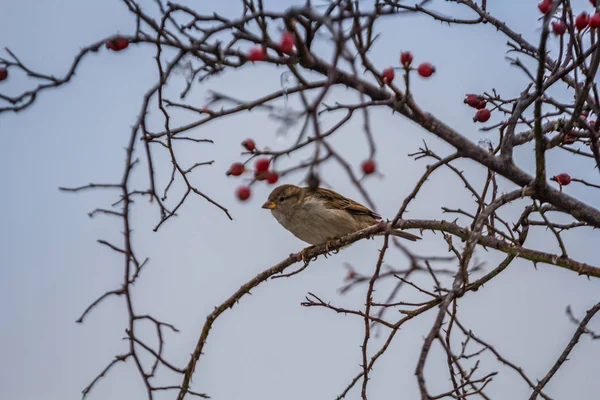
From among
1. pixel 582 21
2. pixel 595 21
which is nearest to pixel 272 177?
pixel 595 21

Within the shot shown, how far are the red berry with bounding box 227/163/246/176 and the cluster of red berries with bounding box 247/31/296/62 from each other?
1.47 ft

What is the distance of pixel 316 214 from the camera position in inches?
297

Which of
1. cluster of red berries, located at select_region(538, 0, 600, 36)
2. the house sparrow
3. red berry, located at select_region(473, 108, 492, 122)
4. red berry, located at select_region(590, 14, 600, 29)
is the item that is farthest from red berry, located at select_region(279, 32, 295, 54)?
the house sparrow

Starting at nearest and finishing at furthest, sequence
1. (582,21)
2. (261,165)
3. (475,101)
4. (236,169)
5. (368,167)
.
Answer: (368,167), (261,165), (236,169), (582,21), (475,101)

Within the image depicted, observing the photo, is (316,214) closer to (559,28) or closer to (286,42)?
(559,28)

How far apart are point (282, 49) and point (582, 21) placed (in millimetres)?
1885

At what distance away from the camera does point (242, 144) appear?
3473 millimetres

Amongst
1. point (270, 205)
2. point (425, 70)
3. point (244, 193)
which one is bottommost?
point (244, 193)

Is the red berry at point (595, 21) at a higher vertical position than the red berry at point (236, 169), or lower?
higher

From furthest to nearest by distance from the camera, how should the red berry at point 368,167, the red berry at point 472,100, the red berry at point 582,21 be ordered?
the red berry at point 472,100 → the red berry at point 582,21 → the red berry at point 368,167

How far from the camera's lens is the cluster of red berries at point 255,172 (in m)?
3.02

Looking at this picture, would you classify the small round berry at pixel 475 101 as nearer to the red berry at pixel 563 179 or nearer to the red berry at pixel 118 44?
the red berry at pixel 563 179

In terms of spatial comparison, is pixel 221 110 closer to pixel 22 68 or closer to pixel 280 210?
pixel 22 68

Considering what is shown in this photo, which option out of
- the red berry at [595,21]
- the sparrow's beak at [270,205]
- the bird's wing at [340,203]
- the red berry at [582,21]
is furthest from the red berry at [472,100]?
the sparrow's beak at [270,205]
